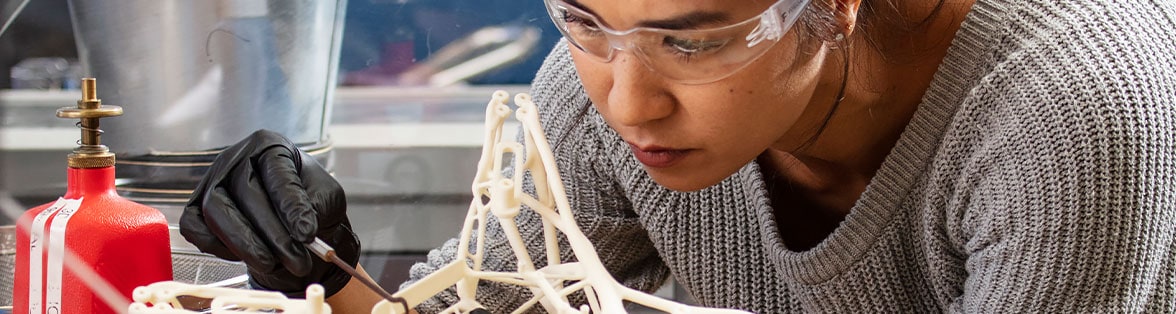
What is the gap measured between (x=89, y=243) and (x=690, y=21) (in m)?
0.51

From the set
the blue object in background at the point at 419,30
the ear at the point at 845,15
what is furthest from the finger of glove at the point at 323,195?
the blue object in background at the point at 419,30

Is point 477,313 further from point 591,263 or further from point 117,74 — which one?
point 117,74

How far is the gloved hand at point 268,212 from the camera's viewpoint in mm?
856

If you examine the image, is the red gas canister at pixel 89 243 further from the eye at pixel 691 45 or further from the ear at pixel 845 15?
the ear at pixel 845 15

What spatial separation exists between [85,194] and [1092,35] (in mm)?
859

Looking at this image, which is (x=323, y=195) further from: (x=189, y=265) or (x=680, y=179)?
(x=189, y=265)

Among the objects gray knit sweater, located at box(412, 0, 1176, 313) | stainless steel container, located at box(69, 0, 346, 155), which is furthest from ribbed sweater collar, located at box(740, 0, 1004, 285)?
stainless steel container, located at box(69, 0, 346, 155)

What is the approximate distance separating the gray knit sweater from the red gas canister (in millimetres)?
371

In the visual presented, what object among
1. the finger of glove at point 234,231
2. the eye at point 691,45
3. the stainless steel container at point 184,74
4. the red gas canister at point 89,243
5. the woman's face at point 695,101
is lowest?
the stainless steel container at point 184,74

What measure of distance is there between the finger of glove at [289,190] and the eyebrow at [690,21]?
29 centimetres

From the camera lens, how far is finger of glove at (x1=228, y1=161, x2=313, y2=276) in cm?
85

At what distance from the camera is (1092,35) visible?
37.7 inches

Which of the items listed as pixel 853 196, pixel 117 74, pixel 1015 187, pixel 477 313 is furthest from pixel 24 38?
pixel 1015 187

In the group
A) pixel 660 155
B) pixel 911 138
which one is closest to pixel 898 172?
pixel 911 138
